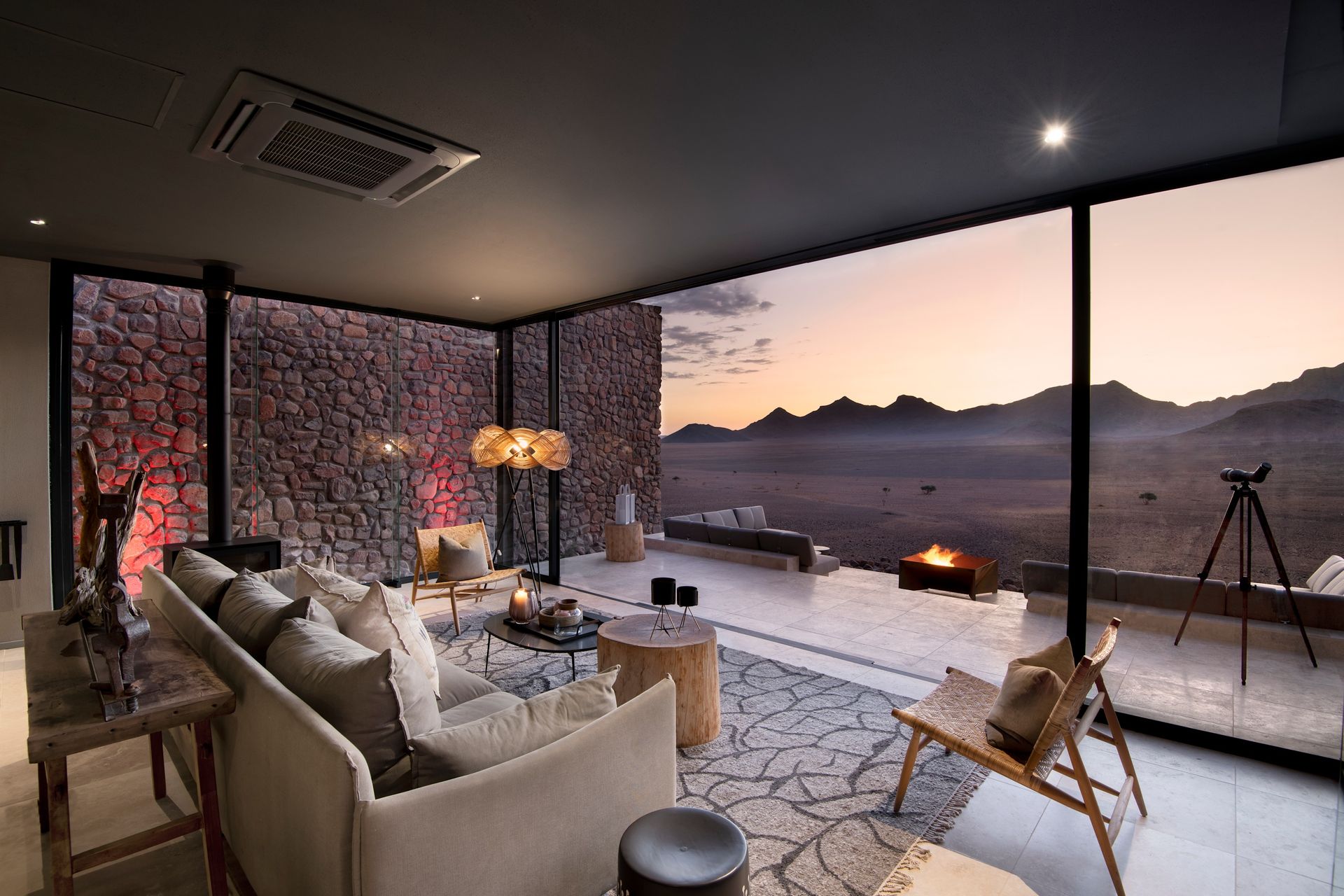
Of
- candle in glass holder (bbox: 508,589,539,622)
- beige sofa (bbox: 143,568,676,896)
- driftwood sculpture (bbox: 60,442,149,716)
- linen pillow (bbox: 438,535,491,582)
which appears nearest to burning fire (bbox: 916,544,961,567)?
candle in glass holder (bbox: 508,589,539,622)

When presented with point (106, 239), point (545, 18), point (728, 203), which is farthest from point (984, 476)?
point (106, 239)

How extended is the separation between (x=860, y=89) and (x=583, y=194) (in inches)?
55.4

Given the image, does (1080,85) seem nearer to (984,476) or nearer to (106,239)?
(984,476)

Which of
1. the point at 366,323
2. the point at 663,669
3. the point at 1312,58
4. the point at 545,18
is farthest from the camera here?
the point at 366,323

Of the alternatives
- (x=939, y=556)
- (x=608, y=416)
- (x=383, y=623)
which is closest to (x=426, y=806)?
(x=383, y=623)

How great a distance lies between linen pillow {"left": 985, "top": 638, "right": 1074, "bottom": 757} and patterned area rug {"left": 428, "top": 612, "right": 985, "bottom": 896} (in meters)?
0.45

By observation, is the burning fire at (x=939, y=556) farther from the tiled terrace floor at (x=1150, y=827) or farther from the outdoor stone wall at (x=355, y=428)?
the outdoor stone wall at (x=355, y=428)

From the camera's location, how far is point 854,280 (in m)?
7.31

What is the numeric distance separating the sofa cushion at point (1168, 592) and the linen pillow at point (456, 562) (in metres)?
3.84

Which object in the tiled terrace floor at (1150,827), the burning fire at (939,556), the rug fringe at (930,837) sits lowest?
the tiled terrace floor at (1150,827)

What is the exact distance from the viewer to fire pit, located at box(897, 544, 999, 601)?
527 cm

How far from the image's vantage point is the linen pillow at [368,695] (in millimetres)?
1457

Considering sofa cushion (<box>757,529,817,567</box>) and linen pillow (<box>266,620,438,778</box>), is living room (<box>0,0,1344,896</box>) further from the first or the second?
sofa cushion (<box>757,529,817,567</box>)

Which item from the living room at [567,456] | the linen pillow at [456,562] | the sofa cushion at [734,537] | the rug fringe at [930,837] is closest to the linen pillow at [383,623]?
the living room at [567,456]
